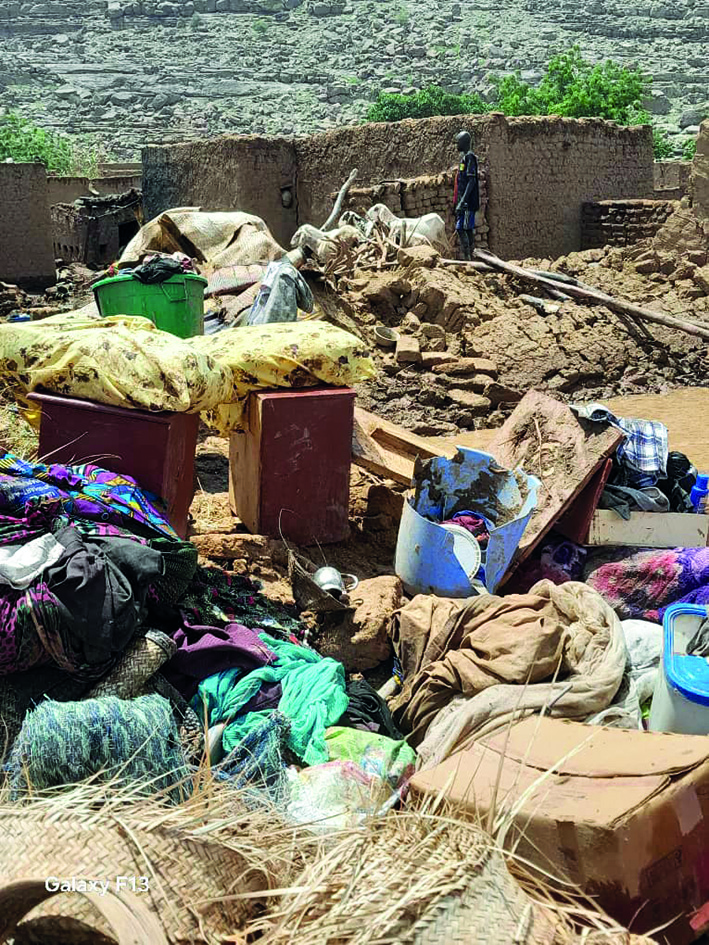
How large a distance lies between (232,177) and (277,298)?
9.84 meters

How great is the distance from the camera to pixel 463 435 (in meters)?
8.92

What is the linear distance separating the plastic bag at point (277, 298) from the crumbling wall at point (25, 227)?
12383 millimetres

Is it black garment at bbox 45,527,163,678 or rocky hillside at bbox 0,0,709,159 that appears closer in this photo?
black garment at bbox 45,527,163,678

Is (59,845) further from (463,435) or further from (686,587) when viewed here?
(463,435)

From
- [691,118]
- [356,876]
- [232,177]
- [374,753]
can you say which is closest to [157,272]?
[374,753]

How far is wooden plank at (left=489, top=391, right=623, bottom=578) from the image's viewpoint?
471cm

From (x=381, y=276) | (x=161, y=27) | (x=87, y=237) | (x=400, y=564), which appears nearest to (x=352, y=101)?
(x=161, y=27)

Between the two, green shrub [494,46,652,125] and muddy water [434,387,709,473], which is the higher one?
green shrub [494,46,652,125]

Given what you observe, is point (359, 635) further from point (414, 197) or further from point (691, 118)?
point (691, 118)

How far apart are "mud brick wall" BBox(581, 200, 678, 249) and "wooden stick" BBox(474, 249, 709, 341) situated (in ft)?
12.8

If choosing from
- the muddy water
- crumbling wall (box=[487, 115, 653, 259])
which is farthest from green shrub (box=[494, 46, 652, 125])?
the muddy water

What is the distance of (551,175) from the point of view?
16.0 metres

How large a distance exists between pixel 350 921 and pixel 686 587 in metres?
3.08

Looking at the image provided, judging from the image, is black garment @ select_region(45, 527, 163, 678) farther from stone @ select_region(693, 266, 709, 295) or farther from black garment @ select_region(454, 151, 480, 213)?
black garment @ select_region(454, 151, 480, 213)
